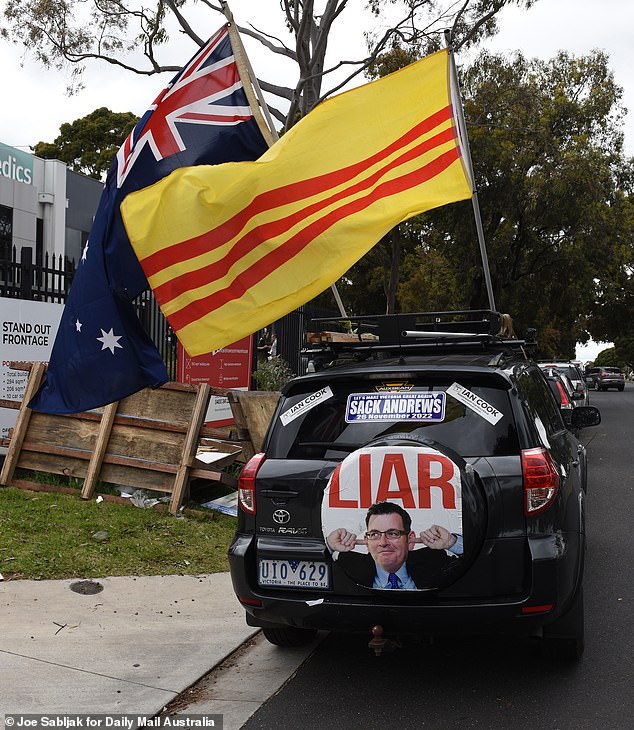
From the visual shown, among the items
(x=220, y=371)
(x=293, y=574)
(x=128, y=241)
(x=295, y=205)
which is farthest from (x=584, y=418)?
(x=220, y=371)

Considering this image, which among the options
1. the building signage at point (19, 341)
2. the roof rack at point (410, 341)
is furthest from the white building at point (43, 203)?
the roof rack at point (410, 341)

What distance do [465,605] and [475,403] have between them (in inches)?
40.1

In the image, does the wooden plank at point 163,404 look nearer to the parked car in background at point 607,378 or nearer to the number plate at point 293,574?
the number plate at point 293,574

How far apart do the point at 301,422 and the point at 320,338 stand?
6.78 feet

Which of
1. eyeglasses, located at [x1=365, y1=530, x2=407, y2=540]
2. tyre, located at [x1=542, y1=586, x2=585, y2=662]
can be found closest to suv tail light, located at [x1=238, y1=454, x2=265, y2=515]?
eyeglasses, located at [x1=365, y1=530, x2=407, y2=540]

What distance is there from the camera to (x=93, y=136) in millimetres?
48469

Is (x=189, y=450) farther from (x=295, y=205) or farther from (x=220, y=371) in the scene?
(x=220, y=371)

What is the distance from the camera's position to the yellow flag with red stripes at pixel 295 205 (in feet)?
20.5

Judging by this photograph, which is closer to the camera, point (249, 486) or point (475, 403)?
point (475, 403)

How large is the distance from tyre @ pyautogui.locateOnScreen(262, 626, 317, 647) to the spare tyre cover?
111 centimetres

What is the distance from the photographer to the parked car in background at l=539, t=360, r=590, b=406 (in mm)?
21656

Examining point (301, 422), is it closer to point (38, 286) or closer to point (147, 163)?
point (147, 163)

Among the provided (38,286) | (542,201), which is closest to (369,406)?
(38,286)

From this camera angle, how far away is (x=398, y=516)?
13.9 feet
